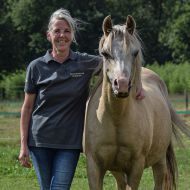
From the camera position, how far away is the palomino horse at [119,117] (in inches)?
172

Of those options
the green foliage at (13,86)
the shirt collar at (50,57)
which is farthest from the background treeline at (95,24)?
the shirt collar at (50,57)

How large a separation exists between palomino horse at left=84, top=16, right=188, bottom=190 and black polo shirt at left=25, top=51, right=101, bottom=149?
0.24 m

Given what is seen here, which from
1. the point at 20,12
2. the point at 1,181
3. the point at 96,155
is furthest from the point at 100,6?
the point at 96,155

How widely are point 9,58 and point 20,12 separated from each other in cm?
1423

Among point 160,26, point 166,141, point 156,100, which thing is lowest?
point 160,26

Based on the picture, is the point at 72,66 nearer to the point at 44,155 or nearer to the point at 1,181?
the point at 44,155

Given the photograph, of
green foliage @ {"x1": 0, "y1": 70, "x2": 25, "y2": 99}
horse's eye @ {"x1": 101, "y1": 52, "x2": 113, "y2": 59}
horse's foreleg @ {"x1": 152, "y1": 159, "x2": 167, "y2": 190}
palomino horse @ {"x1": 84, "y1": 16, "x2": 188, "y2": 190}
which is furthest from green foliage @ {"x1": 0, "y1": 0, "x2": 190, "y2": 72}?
horse's eye @ {"x1": 101, "y1": 52, "x2": 113, "y2": 59}

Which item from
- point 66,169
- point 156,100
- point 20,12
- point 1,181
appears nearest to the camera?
point 66,169

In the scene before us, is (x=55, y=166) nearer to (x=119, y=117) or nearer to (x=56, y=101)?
(x=56, y=101)

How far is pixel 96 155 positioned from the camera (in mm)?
4980

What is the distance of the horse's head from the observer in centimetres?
419

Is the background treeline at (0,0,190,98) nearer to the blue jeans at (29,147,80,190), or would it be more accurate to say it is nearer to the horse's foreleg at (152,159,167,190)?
the horse's foreleg at (152,159,167,190)

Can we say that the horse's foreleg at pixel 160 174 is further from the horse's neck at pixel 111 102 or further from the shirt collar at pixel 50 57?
the shirt collar at pixel 50 57

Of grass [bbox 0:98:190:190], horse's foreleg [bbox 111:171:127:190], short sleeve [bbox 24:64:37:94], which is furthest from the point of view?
grass [bbox 0:98:190:190]
